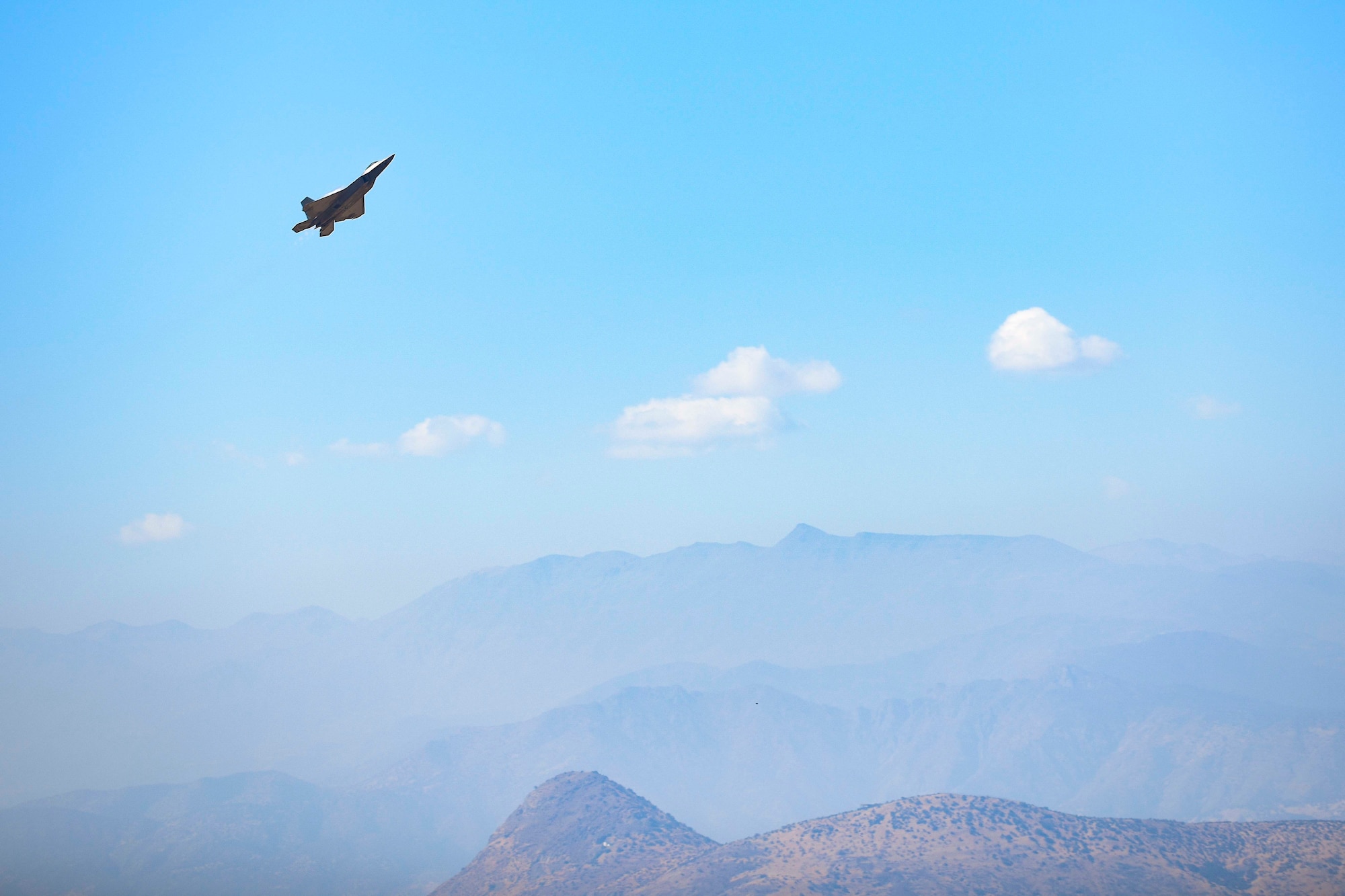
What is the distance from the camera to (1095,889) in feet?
656

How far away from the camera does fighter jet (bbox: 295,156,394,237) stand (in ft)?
247

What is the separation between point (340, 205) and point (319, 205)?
5.92 feet

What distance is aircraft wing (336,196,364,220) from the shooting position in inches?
3059

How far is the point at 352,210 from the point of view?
78.2 metres

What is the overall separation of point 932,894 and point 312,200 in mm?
191955

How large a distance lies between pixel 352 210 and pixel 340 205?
150 cm

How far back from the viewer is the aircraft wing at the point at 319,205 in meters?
75.2

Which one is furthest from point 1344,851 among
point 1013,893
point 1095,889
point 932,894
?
point 932,894

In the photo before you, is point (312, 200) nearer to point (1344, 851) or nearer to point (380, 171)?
point (380, 171)

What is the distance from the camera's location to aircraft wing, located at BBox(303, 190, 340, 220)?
75.2 meters

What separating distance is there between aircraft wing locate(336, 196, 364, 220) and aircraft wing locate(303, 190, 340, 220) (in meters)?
1.53

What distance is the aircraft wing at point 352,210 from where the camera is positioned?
77688 mm

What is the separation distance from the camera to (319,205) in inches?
2975

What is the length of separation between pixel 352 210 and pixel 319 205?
3238 millimetres
